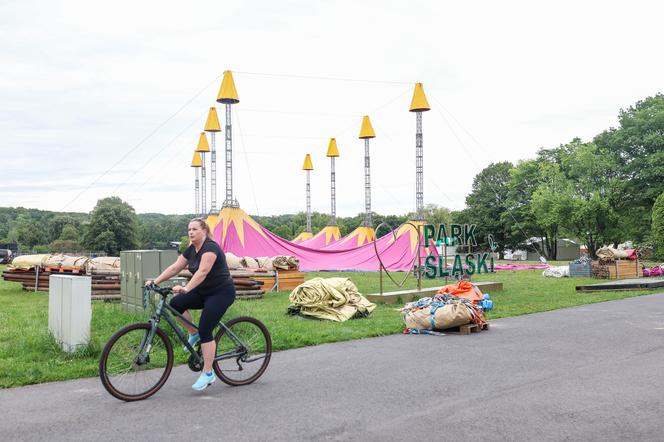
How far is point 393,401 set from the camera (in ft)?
19.0

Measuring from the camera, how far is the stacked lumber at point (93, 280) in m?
16.7

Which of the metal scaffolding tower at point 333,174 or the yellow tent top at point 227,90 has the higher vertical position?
the yellow tent top at point 227,90

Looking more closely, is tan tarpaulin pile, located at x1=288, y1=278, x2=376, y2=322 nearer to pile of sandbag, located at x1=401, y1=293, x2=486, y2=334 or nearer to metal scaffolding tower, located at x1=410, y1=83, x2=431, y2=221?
pile of sandbag, located at x1=401, y1=293, x2=486, y2=334

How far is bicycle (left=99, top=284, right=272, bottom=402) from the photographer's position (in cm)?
580

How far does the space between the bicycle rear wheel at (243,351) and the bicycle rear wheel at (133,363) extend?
0.59 metres

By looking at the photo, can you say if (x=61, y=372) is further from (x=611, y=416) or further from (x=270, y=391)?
(x=611, y=416)

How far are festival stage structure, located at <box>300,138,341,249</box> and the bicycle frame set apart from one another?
33.6 meters

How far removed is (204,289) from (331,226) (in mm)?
35969

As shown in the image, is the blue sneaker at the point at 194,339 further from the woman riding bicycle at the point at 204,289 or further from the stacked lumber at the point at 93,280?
the stacked lumber at the point at 93,280

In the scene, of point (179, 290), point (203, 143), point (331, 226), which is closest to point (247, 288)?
point (179, 290)

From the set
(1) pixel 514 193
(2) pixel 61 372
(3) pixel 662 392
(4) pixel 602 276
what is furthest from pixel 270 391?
(1) pixel 514 193

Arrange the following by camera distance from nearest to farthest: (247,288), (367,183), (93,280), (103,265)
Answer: (247,288) → (93,280) → (103,265) → (367,183)

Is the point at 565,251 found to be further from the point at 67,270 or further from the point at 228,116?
the point at 67,270

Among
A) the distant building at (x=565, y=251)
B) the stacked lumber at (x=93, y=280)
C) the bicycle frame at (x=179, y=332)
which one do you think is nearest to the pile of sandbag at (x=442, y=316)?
the bicycle frame at (x=179, y=332)
